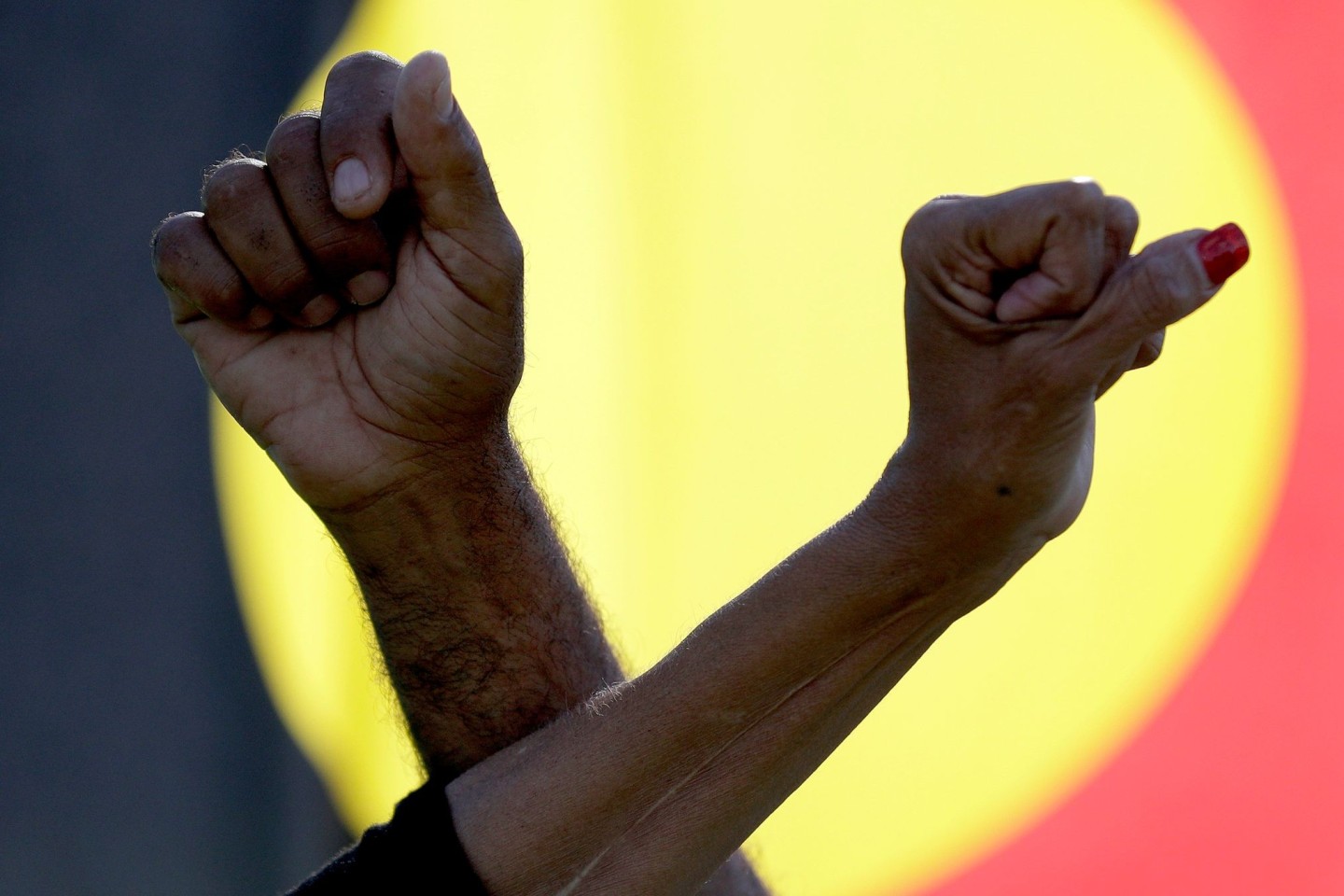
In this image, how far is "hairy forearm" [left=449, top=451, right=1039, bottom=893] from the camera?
0.52m

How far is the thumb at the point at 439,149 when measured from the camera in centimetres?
57

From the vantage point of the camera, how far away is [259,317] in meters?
0.67

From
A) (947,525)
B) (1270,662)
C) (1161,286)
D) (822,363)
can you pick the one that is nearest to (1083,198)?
(1161,286)

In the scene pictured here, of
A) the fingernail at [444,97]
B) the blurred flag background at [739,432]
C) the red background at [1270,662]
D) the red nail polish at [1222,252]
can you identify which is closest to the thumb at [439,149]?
the fingernail at [444,97]

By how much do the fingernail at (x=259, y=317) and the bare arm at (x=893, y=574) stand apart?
29cm

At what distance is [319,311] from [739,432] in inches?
29.9

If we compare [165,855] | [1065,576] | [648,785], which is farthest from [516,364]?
[165,855]

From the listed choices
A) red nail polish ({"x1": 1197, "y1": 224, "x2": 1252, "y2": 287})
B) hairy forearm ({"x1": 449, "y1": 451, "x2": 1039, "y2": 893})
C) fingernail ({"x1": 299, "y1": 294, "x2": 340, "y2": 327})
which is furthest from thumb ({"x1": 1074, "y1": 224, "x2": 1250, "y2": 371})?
fingernail ({"x1": 299, "y1": 294, "x2": 340, "y2": 327})

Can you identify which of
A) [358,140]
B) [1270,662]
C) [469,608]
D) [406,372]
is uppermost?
[358,140]

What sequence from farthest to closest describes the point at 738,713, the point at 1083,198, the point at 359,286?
1. the point at 359,286
2. the point at 738,713
3. the point at 1083,198

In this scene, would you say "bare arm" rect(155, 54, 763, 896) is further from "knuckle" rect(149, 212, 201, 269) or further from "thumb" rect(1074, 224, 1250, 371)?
"thumb" rect(1074, 224, 1250, 371)

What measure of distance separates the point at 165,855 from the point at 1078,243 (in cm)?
128

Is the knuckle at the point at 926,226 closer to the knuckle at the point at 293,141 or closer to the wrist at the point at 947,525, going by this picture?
the wrist at the point at 947,525

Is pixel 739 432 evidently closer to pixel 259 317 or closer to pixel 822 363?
pixel 822 363
